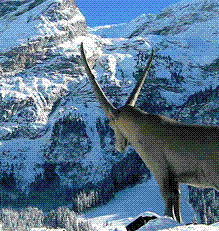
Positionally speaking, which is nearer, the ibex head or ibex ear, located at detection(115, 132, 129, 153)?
the ibex head

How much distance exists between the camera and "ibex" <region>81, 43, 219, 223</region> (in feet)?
16.2

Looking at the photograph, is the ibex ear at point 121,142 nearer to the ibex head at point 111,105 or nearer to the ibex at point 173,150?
the ibex head at point 111,105

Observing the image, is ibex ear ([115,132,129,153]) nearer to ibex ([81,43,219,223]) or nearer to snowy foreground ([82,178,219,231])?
ibex ([81,43,219,223])

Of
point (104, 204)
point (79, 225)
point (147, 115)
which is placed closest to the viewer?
point (147, 115)

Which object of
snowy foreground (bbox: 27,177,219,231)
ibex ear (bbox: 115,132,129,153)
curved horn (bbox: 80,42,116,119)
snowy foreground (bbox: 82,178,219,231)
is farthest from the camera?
snowy foreground (bbox: 82,178,219,231)

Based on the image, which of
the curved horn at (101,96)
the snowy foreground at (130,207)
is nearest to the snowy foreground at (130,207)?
the snowy foreground at (130,207)

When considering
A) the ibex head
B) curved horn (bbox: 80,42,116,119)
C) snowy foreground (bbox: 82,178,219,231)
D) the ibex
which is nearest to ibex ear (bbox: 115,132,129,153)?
the ibex head

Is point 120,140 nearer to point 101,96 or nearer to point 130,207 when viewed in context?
point 101,96

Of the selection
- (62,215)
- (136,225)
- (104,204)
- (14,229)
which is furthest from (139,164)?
(136,225)

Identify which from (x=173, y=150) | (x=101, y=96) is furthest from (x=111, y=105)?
(x=173, y=150)

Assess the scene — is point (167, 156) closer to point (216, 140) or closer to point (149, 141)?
point (149, 141)

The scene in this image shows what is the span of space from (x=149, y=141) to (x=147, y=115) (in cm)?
44

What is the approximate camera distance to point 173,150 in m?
5.24

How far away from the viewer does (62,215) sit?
146 m
